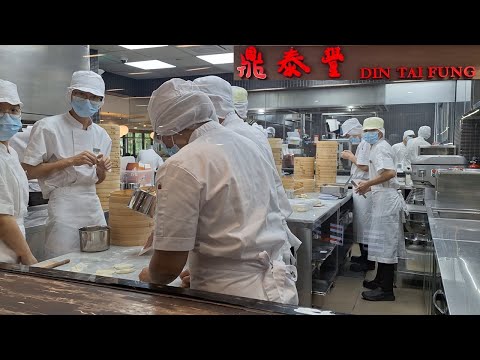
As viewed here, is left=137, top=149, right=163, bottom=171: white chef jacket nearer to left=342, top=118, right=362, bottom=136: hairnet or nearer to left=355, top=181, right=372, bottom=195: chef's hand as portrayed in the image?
left=342, top=118, right=362, bottom=136: hairnet

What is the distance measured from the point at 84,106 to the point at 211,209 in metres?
1.30

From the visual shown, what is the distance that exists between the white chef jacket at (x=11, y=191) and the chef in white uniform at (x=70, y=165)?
0.86 feet

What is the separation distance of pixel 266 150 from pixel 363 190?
6.37 feet

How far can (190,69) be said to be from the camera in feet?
22.8

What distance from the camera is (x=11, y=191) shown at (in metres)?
1.64

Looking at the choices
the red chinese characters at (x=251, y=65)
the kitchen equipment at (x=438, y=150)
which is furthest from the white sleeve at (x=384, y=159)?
the red chinese characters at (x=251, y=65)

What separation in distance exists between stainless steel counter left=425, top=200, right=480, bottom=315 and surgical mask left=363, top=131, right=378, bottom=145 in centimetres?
105

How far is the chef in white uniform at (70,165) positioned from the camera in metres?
2.00

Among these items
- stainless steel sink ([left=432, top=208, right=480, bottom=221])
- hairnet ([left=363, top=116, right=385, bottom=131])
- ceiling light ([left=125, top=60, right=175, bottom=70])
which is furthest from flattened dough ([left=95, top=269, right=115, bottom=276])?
ceiling light ([left=125, top=60, right=175, bottom=70])

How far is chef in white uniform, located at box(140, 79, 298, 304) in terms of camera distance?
1075mm

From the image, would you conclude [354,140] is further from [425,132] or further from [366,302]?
[425,132]

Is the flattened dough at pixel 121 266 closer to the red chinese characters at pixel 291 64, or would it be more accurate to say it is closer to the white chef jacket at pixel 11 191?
the white chef jacket at pixel 11 191
